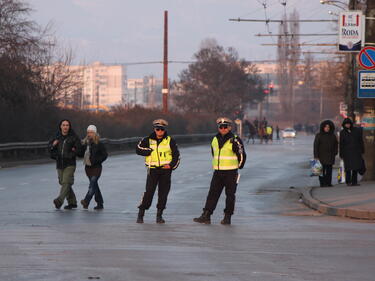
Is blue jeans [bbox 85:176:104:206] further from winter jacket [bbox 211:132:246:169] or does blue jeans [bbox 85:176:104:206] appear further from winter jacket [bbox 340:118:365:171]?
winter jacket [bbox 340:118:365:171]

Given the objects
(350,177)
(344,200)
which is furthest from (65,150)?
(350,177)

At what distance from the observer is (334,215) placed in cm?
1767

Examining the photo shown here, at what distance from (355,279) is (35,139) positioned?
121 feet

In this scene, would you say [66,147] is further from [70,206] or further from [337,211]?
[337,211]

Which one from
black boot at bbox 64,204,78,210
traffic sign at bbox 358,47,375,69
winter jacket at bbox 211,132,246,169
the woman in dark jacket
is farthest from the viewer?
the woman in dark jacket

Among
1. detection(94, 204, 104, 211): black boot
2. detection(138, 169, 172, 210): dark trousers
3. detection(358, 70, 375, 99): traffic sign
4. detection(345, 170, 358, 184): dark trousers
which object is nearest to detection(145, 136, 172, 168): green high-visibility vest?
detection(138, 169, 172, 210): dark trousers

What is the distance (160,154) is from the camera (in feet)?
52.2

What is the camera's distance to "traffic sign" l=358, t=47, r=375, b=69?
70.5 ft

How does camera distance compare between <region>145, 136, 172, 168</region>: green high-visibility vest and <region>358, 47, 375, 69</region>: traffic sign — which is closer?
<region>145, 136, 172, 168</region>: green high-visibility vest

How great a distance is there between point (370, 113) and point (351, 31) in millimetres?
2375

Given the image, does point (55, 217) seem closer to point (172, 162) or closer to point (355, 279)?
point (172, 162)

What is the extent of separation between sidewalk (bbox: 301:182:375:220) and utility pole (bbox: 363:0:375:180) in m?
1.06

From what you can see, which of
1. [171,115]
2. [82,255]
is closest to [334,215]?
[82,255]

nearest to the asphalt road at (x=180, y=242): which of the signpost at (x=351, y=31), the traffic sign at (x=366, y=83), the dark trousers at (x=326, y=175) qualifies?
the dark trousers at (x=326, y=175)
